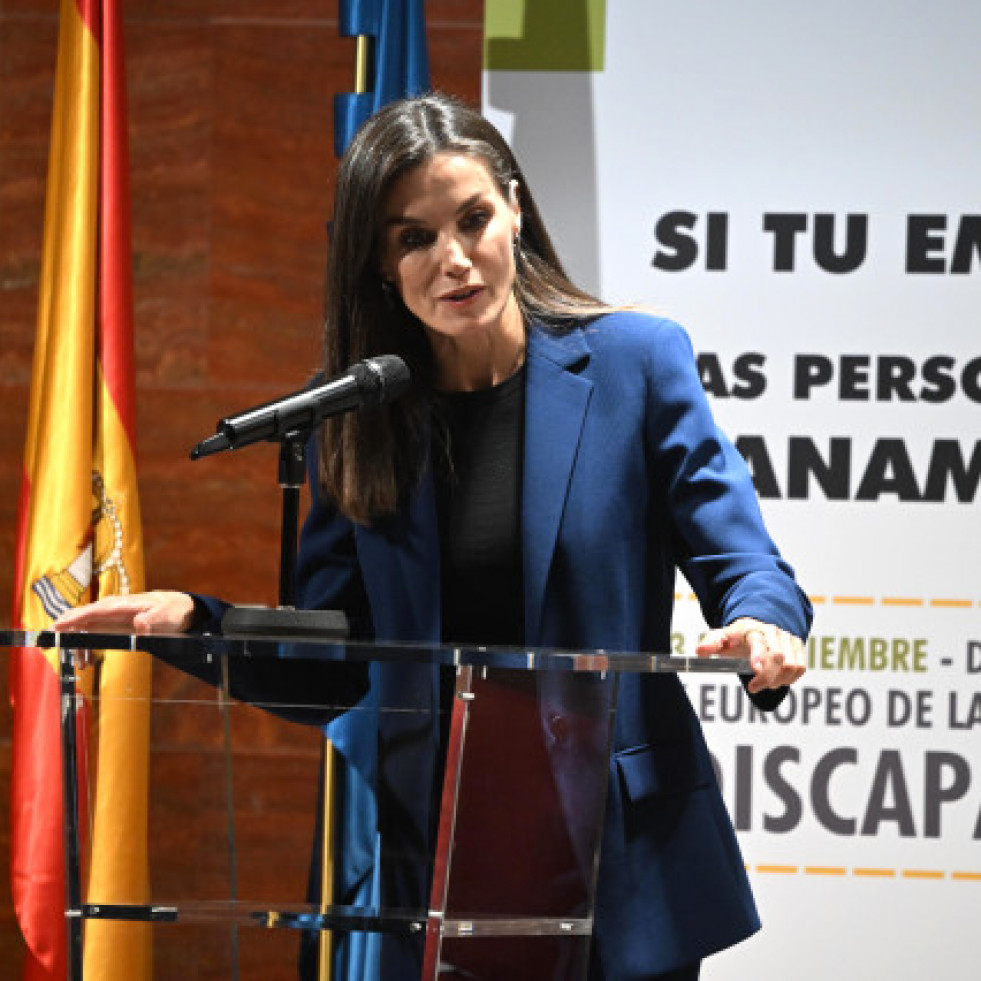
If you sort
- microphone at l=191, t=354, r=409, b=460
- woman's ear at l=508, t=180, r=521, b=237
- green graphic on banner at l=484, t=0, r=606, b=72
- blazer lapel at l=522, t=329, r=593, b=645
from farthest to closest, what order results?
green graphic on banner at l=484, t=0, r=606, b=72
woman's ear at l=508, t=180, r=521, b=237
blazer lapel at l=522, t=329, r=593, b=645
microphone at l=191, t=354, r=409, b=460

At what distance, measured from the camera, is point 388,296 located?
2148 millimetres

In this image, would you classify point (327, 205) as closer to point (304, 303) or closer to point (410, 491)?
point (304, 303)

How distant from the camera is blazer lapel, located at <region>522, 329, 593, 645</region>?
193cm

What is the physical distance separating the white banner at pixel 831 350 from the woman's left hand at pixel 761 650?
6.83 feet

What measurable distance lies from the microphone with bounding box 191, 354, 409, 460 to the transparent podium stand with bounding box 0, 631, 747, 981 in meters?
0.25

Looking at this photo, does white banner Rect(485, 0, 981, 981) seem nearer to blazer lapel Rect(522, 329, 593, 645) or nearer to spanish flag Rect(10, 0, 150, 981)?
spanish flag Rect(10, 0, 150, 981)

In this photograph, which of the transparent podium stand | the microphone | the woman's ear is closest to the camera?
the transparent podium stand

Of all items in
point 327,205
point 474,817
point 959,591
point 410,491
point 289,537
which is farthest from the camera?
point 327,205

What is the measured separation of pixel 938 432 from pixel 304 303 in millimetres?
1668

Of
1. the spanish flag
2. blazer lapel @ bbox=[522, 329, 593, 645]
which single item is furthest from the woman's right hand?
the spanish flag

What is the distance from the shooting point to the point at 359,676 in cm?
156

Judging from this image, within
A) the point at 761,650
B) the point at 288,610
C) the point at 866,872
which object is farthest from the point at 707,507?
the point at 866,872

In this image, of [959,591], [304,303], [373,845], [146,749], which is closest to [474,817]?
[373,845]

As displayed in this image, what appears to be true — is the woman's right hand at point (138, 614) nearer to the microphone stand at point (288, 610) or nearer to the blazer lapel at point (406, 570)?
the microphone stand at point (288, 610)
